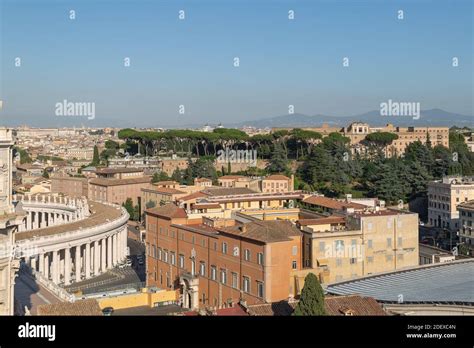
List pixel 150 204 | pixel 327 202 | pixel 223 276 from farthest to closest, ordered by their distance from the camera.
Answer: pixel 150 204
pixel 327 202
pixel 223 276

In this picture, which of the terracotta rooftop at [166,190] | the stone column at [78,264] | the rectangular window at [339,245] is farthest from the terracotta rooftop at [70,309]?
the terracotta rooftop at [166,190]

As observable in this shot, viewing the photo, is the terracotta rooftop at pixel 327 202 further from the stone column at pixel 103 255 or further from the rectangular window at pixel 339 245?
the stone column at pixel 103 255

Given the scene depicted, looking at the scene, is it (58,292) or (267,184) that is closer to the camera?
(58,292)

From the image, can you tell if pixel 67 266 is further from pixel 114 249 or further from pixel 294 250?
pixel 294 250

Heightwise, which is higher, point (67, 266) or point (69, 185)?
point (69, 185)

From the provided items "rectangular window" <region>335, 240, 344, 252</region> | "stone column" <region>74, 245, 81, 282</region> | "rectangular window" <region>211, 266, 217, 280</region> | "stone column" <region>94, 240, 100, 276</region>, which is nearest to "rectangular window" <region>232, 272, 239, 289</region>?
"rectangular window" <region>211, 266, 217, 280</region>

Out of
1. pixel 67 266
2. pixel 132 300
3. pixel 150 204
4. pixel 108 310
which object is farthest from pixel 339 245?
pixel 150 204

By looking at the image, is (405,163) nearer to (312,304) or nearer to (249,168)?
(249,168)
